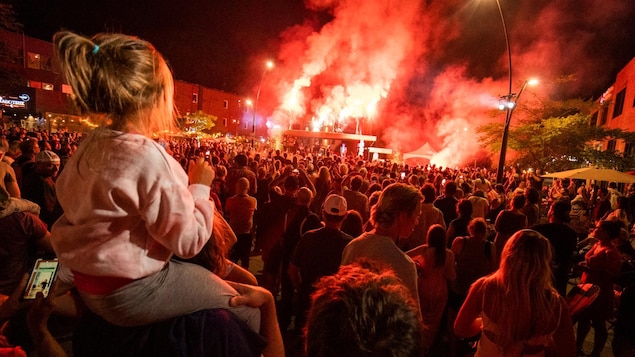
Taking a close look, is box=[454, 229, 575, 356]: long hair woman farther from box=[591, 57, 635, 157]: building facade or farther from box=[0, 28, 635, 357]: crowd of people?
box=[591, 57, 635, 157]: building facade

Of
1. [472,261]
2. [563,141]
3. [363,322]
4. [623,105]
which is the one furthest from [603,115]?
[363,322]

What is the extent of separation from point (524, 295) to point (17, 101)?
5713 cm

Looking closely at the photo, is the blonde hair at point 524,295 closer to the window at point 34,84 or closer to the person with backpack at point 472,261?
the person with backpack at point 472,261

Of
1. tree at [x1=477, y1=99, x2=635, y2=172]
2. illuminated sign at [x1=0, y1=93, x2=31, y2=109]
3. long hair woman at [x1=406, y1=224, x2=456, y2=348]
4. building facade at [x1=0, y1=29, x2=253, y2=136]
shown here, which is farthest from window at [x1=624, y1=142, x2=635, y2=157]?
illuminated sign at [x1=0, y1=93, x2=31, y2=109]

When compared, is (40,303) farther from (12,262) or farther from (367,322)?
(12,262)

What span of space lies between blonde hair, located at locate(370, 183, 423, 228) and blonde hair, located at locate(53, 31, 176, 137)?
82.4 inches

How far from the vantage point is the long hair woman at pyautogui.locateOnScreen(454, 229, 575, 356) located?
8.75 feet

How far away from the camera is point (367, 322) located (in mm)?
1208

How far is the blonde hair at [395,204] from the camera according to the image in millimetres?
3137

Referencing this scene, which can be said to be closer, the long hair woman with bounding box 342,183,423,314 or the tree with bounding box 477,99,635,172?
the long hair woman with bounding box 342,183,423,314

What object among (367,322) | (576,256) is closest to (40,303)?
(367,322)

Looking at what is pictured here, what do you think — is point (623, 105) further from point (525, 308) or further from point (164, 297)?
point (164, 297)

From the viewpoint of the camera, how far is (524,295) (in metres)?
2.67

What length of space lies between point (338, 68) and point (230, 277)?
180 feet
